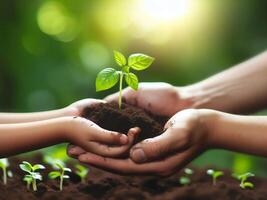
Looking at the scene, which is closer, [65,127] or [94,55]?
[65,127]

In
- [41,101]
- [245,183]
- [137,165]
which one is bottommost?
[41,101]

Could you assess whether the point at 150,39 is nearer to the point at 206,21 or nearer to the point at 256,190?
the point at 206,21

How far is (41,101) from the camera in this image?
2.56m

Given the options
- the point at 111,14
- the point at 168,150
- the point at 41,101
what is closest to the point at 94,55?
the point at 111,14

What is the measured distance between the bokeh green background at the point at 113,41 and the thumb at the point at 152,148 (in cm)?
142

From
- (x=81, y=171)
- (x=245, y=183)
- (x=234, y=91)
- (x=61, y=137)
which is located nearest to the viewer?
(x=61, y=137)

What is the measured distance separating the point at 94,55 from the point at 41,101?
37cm

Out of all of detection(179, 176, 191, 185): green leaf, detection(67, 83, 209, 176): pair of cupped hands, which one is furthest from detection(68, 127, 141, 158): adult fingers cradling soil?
detection(179, 176, 191, 185): green leaf

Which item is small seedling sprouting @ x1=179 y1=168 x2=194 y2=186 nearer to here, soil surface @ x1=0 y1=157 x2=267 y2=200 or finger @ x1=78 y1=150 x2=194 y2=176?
soil surface @ x1=0 y1=157 x2=267 y2=200

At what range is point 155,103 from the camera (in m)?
1.57

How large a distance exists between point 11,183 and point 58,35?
5.10ft

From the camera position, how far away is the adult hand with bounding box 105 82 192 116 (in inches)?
61.8

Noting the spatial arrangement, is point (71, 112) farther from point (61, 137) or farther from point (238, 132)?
point (238, 132)

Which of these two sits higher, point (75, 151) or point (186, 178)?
point (75, 151)
